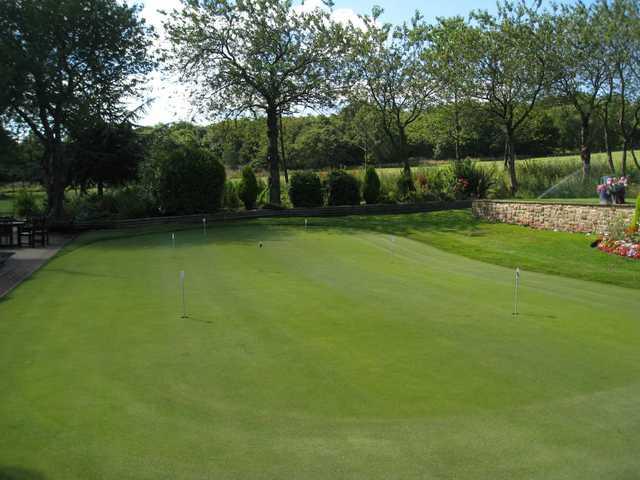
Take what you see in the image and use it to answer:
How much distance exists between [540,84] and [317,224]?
1792 cm

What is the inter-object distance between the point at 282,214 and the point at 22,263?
49.2 feet

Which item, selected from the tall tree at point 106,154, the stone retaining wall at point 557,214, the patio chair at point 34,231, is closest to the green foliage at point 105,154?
the tall tree at point 106,154

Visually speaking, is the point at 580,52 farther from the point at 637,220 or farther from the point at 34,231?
the point at 34,231

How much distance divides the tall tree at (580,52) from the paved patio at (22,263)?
2779 cm

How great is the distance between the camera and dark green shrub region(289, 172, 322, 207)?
30375 mm

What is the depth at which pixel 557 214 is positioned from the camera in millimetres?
21078

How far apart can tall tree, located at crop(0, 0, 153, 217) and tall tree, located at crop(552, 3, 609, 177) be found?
23096 mm

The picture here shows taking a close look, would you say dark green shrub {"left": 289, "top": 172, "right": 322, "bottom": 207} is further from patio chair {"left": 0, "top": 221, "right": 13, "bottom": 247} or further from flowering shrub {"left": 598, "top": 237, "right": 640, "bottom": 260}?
flowering shrub {"left": 598, "top": 237, "right": 640, "bottom": 260}

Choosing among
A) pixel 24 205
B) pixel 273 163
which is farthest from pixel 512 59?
pixel 24 205

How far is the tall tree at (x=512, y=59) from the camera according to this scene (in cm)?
3381

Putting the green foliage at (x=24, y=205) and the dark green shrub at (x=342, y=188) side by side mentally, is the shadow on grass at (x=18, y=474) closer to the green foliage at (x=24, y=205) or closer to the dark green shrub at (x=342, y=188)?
the green foliage at (x=24, y=205)

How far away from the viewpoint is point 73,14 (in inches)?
941

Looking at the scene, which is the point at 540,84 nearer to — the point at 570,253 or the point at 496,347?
the point at 570,253

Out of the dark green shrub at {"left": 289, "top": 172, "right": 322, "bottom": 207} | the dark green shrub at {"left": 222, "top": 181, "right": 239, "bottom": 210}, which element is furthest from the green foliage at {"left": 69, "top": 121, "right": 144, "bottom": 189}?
the dark green shrub at {"left": 289, "top": 172, "right": 322, "bottom": 207}
